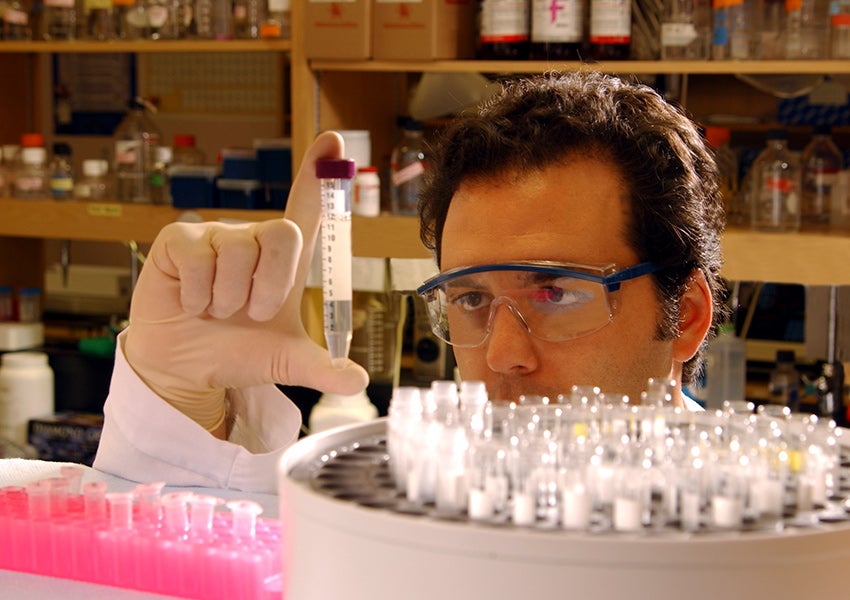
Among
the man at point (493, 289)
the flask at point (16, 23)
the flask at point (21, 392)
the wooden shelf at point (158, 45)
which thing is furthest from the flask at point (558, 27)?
the flask at point (21, 392)

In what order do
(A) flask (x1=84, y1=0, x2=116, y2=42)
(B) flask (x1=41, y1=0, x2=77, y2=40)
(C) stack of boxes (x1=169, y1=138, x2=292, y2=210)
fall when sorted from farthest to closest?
(B) flask (x1=41, y1=0, x2=77, y2=40) → (A) flask (x1=84, y1=0, x2=116, y2=42) → (C) stack of boxes (x1=169, y1=138, x2=292, y2=210)

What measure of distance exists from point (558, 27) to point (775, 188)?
61 centimetres

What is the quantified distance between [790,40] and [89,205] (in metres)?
1.83

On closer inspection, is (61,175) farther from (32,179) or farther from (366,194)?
(366,194)

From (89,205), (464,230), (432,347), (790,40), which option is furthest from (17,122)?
(464,230)

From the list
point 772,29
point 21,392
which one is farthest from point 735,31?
point 21,392

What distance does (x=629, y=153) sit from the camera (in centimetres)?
147

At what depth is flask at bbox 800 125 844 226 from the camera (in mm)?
2744

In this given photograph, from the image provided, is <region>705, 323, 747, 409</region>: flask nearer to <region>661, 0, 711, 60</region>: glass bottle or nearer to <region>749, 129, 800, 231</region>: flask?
<region>749, 129, 800, 231</region>: flask

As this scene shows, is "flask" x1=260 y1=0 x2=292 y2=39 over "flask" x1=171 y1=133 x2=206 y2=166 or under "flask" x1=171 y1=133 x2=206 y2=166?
over

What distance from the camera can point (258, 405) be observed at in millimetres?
1522

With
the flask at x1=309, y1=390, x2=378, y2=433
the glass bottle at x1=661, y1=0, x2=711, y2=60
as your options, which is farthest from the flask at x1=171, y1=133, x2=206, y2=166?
the glass bottle at x1=661, y1=0, x2=711, y2=60

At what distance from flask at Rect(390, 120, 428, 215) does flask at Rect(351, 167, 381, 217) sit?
77 millimetres

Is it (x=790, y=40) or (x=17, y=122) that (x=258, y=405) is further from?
(x=17, y=122)
